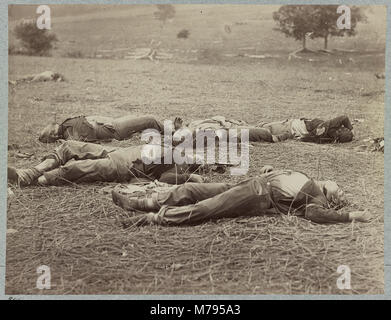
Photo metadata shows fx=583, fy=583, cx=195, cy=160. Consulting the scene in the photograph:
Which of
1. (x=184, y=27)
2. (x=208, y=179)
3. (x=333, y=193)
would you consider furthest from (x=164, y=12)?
(x=333, y=193)

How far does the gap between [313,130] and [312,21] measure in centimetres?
114

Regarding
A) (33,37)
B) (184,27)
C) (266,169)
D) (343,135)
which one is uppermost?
(184,27)

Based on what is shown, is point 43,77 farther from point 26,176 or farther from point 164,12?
point 164,12

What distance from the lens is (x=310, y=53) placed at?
6.21 metres

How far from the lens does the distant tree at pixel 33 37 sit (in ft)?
19.6

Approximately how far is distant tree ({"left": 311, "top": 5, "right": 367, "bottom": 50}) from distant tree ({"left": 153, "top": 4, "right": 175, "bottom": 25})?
147cm

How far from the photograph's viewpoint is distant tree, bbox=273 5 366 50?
5961 mm

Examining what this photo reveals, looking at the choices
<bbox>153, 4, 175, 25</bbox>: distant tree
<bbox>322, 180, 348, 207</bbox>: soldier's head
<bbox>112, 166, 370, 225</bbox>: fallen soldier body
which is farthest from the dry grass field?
<bbox>153, 4, 175, 25</bbox>: distant tree

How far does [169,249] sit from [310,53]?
2.59m

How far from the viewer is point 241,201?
5332 millimetres

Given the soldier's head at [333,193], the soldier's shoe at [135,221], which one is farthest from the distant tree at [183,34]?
the soldier's head at [333,193]

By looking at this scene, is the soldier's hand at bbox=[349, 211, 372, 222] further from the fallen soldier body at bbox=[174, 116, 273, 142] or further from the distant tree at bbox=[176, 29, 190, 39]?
the distant tree at bbox=[176, 29, 190, 39]

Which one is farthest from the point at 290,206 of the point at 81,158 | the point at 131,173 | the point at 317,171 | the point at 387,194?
the point at 81,158
